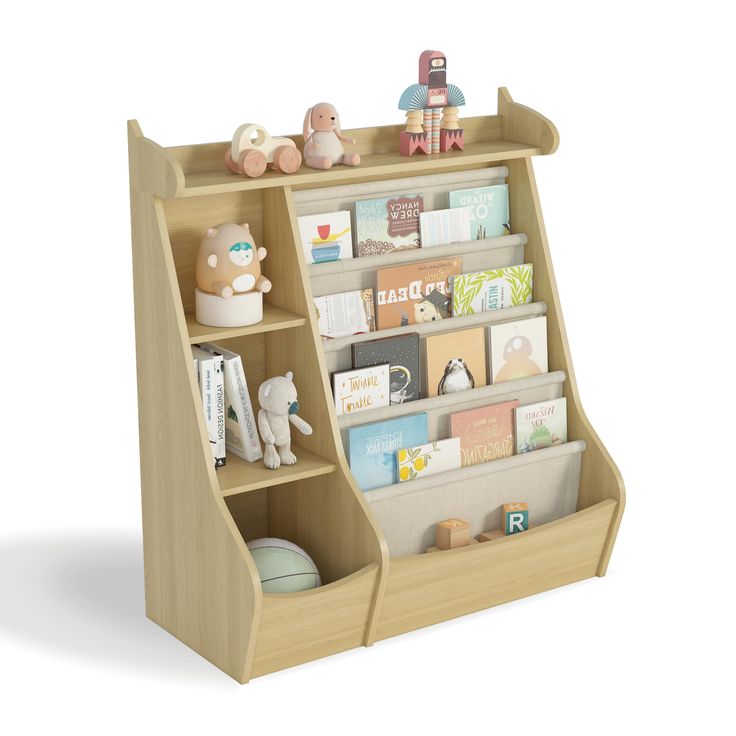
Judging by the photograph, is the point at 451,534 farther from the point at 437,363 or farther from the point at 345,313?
the point at 345,313

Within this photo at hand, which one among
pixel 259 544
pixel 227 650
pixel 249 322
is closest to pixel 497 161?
pixel 249 322

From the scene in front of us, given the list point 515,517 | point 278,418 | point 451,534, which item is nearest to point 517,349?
point 515,517

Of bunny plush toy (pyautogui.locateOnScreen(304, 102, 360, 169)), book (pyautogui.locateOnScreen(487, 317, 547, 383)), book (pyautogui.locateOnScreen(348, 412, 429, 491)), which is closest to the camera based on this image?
bunny plush toy (pyautogui.locateOnScreen(304, 102, 360, 169))

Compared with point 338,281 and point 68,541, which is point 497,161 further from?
point 68,541

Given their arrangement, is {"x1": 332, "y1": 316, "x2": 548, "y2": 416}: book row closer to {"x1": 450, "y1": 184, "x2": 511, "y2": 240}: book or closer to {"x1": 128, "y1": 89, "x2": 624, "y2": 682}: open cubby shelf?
{"x1": 128, "y1": 89, "x2": 624, "y2": 682}: open cubby shelf

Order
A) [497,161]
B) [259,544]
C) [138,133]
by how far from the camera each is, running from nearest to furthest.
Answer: [138,133]
[259,544]
[497,161]

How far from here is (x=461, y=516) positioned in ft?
16.8

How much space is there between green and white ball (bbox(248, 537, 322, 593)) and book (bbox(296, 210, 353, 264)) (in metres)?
0.89

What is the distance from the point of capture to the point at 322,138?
477cm

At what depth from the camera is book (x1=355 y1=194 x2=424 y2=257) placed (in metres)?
4.89

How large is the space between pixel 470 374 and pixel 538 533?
1.85ft

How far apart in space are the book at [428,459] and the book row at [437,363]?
0.53ft

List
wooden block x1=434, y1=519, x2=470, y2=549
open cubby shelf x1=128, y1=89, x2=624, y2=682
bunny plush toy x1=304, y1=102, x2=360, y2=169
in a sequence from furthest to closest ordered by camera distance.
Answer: wooden block x1=434, y1=519, x2=470, y2=549
bunny plush toy x1=304, y1=102, x2=360, y2=169
open cubby shelf x1=128, y1=89, x2=624, y2=682

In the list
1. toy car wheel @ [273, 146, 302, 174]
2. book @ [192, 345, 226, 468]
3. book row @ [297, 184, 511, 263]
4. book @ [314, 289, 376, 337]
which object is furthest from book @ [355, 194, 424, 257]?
book @ [192, 345, 226, 468]
